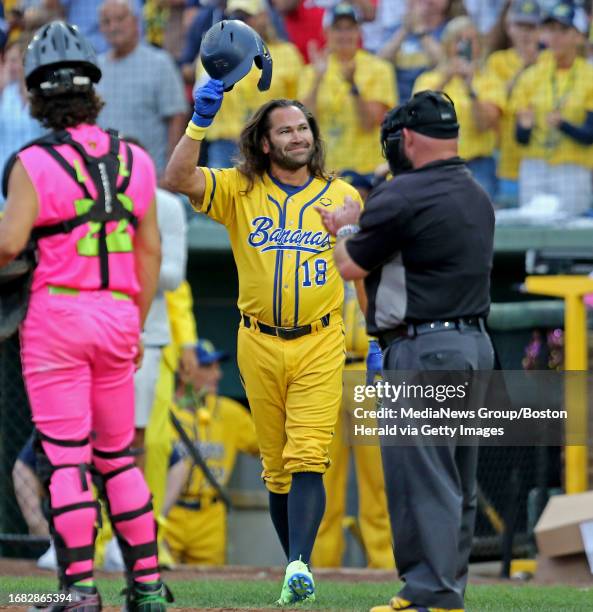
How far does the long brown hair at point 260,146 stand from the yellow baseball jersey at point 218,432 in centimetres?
440

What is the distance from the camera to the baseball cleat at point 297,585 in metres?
5.98

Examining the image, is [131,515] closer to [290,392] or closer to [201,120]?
[290,392]

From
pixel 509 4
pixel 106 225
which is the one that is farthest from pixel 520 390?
pixel 509 4

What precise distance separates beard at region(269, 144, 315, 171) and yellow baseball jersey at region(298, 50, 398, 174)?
15.2ft

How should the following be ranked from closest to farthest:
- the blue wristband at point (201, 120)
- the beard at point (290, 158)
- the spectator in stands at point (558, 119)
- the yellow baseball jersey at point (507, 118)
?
1. the blue wristband at point (201, 120)
2. the beard at point (290, 158)
3. the spectator in stands at point (558, 119)
4. the yellow baseball jersey at point (507, 118)

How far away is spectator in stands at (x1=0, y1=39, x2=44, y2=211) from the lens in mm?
11445

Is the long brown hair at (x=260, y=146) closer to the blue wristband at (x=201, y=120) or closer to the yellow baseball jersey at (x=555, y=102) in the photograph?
the blue wristband at (x=201, y=120)

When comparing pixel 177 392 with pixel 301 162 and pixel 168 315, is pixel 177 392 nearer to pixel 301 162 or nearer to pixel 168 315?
pixel 168 315

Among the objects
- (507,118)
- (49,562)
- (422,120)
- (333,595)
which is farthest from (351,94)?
(422,120)

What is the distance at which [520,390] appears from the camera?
694 cm

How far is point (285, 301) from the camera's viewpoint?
6.34 metres

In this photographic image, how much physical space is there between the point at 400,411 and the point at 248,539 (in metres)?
6.60

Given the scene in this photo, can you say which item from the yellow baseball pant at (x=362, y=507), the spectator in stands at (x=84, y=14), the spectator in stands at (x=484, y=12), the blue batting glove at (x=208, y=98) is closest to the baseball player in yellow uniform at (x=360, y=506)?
the yellow baseball pant at (x=362, y=507)

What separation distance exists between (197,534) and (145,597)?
5.65 meters
